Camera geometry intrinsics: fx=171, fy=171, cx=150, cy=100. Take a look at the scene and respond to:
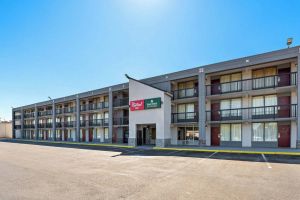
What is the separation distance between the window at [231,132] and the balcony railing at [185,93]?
4.69 meters

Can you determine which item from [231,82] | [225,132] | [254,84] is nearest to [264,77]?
[254,84]

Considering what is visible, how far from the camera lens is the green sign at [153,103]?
1899 cm

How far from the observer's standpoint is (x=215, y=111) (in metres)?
18.8

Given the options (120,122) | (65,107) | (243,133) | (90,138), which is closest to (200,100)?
(243,133)

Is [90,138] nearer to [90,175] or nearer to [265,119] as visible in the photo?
[90,175]

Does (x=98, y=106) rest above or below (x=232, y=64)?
below

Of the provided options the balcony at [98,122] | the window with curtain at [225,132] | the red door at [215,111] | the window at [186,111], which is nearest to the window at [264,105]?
the window with curtain at [225,132]

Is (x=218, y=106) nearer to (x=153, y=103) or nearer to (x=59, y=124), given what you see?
(x=153, y=103)

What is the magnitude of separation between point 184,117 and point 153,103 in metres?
4.15

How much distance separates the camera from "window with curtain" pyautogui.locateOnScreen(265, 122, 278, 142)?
53.0ft

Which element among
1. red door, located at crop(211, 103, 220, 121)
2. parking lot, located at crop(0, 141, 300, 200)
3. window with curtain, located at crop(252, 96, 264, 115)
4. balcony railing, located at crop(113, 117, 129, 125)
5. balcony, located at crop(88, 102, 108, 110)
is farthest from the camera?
balcony, located at crop(88, 102, 108, 110)

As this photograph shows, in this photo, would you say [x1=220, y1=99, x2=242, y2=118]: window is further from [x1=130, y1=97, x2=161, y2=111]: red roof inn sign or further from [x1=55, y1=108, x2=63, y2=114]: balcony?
[x1=55, y1=108, x2=63, y2=114]: balcony

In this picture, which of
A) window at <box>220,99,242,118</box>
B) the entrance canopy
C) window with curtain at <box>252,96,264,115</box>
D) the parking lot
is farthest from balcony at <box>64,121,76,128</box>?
window with curtain at <box>252,96,264,115</box>

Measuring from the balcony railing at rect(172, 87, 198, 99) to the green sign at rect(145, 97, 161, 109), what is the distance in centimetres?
295
